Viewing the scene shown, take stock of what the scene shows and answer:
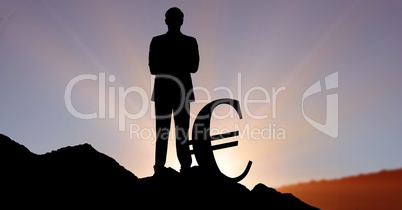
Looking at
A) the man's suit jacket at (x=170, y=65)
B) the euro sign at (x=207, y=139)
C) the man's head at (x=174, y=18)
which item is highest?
the man's head at (x=174, y=18)

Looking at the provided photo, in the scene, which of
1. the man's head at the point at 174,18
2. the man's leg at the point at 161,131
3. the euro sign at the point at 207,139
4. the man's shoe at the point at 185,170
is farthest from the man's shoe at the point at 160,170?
the man's head at the point at 174,18

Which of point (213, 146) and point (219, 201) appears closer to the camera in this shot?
point (219, 201)

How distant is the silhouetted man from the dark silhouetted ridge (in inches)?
33.1

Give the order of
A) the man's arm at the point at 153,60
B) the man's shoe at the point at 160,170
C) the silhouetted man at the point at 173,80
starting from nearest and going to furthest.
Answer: the man's shoe at the point at 160,170, the silhouetted man at the point at 173,80, the man's arm at the point at 153,60

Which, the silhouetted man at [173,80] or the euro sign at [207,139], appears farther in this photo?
the silhouetted man at [173,80]

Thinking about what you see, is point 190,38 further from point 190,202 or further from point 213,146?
point 190,202

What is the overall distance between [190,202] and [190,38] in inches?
146

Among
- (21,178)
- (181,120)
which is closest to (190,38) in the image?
(181,120)

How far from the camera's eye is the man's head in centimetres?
905

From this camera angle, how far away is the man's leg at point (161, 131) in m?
8.91

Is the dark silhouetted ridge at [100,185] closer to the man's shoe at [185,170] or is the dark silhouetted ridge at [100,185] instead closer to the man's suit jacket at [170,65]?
the man's shoe at [185,170]

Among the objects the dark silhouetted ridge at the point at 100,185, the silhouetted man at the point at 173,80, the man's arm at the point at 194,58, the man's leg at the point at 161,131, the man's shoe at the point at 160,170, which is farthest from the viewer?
the man's arm at the point at 194,58

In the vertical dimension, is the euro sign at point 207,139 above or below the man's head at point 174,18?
below

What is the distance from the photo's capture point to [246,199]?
846cm
